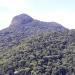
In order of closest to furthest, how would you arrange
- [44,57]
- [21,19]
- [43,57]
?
[44,57]
[43,57]
[21,19]

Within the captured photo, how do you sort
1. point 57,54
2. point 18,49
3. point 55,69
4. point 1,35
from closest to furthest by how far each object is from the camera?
point 55,69, point 57,54, point 18,49, point 1,35

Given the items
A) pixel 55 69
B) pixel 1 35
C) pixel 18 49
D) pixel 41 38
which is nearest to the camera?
pixel 55 69

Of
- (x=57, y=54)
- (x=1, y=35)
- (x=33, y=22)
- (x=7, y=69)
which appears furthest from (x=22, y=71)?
(x=33, y=22)

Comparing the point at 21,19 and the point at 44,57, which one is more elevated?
the point at 21,19

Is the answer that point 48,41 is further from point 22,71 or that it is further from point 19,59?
point 22,71

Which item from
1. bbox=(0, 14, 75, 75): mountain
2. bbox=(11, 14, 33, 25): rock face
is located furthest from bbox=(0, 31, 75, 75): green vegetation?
bbox=(11, 14, 33, 25): rock face

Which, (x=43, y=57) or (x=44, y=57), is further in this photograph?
(x=43, y=57)

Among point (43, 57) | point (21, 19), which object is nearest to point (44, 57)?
point (43, 57)

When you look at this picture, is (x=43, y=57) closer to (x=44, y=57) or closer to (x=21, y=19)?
(x=44, y=57)
